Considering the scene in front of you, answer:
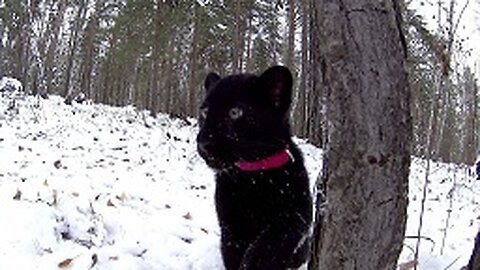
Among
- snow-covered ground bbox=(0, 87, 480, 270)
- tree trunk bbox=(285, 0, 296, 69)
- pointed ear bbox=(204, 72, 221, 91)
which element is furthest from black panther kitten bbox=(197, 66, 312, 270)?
tree trunk bbox=(285, 0, 296, 69)

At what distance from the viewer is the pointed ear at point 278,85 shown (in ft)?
10.2

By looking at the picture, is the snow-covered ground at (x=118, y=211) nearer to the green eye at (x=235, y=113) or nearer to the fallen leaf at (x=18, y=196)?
the fallen leaf at (x=18, y=196)

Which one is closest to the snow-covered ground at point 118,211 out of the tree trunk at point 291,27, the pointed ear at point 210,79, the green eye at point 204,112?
the green eye at point 204,112

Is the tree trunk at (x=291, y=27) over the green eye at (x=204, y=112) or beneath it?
over

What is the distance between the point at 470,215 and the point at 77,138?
7.38 metres

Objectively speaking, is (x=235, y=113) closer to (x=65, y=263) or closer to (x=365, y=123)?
(x=365, y=123)

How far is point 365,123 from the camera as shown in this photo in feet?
6.20

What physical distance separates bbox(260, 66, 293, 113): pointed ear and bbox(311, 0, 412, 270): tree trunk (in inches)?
44.5

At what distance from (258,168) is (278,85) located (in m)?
0.47

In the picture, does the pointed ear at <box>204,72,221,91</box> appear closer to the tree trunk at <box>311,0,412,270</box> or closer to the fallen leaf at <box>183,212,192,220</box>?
the fallen leaf at <box>183,212,192,220</box>

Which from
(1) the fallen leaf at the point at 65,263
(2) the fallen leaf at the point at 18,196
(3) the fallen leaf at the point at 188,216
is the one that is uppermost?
(2) the fallen leaf at the point at 18,196

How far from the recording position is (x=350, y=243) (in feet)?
6.49

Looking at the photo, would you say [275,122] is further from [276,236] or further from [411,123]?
[411,123]

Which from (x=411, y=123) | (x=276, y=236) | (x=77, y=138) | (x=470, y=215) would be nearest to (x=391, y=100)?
(x=411, y=123)
